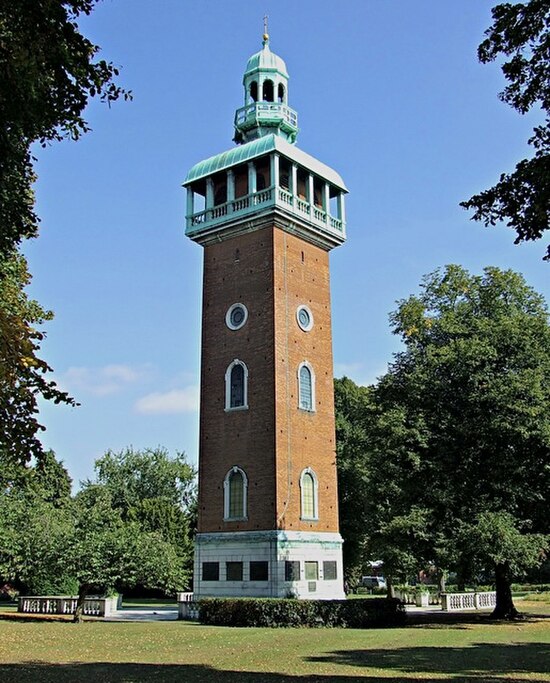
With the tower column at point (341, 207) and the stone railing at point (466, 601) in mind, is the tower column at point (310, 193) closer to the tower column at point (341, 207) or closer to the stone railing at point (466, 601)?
the tower column at point (341, 207)

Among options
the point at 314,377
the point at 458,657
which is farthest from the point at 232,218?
the point at 458,657

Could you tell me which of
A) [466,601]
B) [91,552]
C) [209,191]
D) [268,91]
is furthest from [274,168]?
[466,601]

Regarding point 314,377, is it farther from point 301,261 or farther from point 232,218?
point 232,218

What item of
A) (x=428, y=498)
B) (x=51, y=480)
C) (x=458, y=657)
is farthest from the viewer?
(x=51, y=480)

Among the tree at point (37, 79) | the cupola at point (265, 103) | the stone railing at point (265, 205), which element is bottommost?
the tree at point (37, 79)

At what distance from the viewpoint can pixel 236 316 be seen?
3591cm

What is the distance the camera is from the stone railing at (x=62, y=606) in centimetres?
3494

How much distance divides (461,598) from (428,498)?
38.2ft

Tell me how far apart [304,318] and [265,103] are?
1237 cm

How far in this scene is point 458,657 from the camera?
16719mm

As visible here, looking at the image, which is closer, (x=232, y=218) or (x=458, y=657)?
(x=458, y=657)

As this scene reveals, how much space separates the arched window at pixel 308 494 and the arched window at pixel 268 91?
67.3 feet

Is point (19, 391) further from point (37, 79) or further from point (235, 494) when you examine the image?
point (235, 494)

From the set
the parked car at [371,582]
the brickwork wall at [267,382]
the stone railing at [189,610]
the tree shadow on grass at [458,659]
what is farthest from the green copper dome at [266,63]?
the parked car at [371,582]
